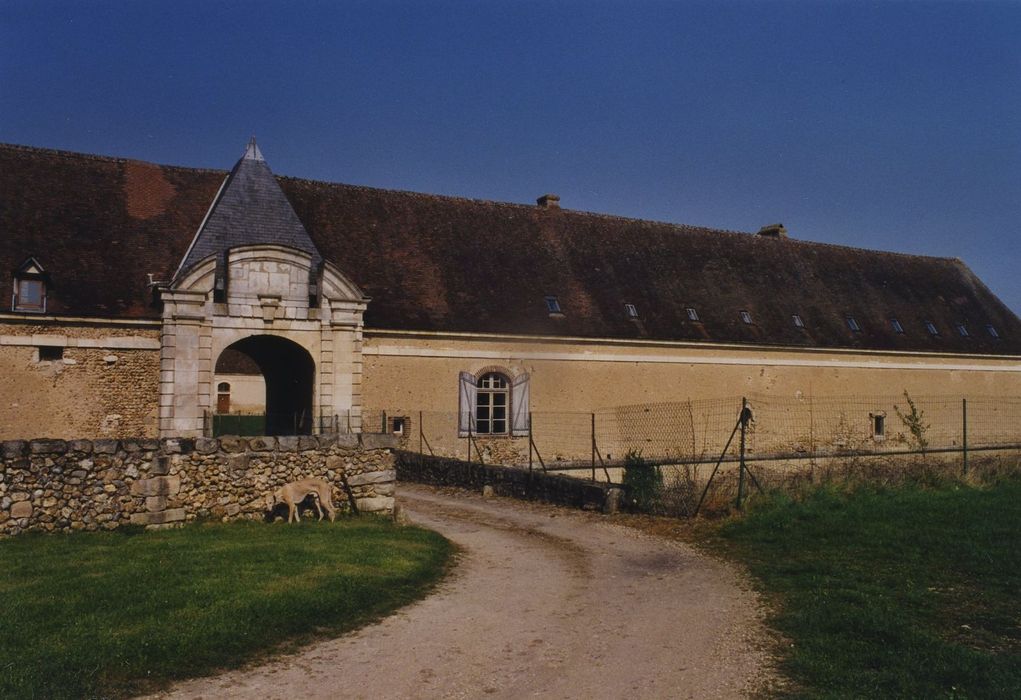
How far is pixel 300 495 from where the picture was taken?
36.9 feet

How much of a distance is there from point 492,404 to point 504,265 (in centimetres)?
394

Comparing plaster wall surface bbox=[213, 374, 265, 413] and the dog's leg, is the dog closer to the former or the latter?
the dog's leg

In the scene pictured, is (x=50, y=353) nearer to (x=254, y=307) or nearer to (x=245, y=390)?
(x=254, y=307)

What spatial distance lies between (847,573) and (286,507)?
23.3ft

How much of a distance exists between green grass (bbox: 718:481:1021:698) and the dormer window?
1393 cm

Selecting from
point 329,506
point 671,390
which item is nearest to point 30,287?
point 329,506

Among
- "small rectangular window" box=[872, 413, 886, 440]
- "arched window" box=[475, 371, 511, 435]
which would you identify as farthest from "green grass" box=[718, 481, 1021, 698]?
"small rectangular window" box=[872, 413, 886, 440]

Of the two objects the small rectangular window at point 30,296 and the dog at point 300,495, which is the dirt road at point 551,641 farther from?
the small rectangular window at point 30,296

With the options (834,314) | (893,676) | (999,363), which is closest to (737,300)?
(834,314)

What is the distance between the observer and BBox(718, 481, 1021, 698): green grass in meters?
5.55

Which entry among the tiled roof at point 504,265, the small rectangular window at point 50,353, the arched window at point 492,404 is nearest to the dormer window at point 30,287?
the tiled roof at point 504,265

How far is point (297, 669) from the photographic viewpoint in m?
5.79

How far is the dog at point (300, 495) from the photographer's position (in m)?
11.1

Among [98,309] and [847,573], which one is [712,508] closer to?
[847,573]
